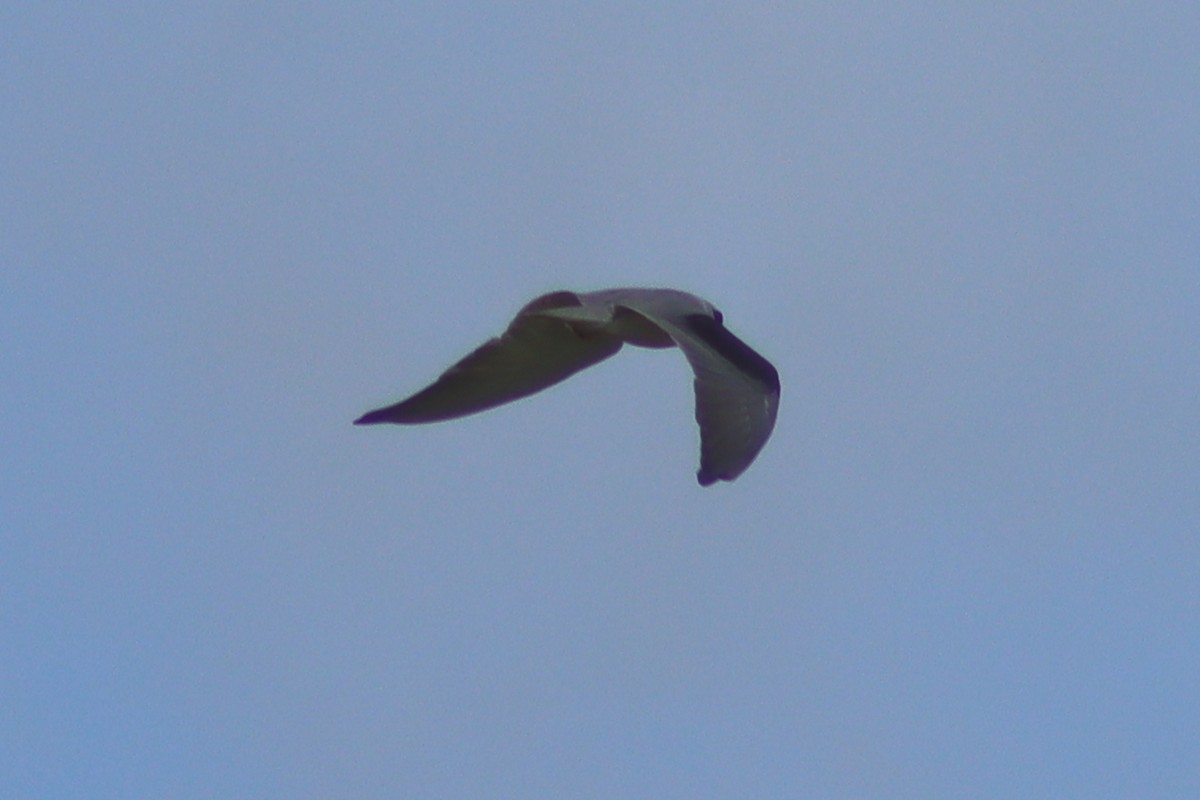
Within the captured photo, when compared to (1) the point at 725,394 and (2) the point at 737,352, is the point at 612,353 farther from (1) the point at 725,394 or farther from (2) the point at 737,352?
(1) the point at 725,394

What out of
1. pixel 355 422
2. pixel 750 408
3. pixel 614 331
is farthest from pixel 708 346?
pixel 355 422

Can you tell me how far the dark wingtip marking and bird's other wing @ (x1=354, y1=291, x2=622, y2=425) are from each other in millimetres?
1100

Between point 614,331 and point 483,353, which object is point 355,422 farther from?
point 614,331

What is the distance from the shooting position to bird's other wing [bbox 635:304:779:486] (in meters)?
7.35

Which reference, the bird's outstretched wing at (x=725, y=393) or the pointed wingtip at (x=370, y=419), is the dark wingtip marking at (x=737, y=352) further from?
the pointed wingtip at (x=370, y=419)

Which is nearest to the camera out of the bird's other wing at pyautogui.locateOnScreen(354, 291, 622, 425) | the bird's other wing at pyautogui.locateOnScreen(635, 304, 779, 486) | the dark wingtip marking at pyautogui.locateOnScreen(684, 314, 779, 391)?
the bird's other wing at pyautogui.locateOnScreen(635, 304, 779, 486)

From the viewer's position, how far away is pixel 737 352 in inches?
322

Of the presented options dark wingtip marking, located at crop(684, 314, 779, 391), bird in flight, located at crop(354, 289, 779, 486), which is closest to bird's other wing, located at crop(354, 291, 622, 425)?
bird in flight, located at crop(354, 289, 779, 486)

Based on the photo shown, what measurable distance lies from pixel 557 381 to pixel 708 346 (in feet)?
6.30

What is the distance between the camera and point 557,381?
9719 mm

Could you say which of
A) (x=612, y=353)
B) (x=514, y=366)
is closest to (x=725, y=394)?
(x=514, y=366)

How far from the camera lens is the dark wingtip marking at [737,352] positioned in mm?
8073

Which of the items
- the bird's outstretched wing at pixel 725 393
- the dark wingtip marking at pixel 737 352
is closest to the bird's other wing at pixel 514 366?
the bird's outstretched wing at pixel 725 393

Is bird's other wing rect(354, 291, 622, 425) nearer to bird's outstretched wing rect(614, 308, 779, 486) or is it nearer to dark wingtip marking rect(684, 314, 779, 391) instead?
bird's outstretched wing rect(614, 308, 779, 486)
